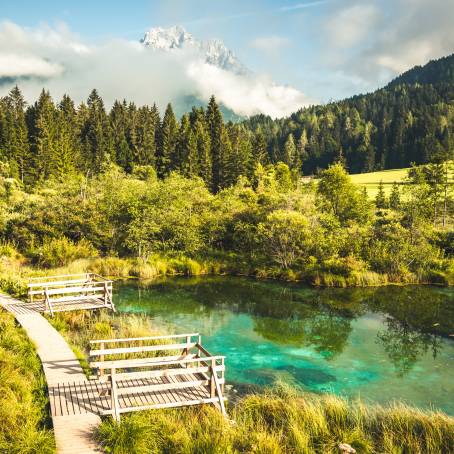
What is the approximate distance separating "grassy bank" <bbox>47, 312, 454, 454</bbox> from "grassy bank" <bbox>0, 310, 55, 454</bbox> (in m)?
1.19

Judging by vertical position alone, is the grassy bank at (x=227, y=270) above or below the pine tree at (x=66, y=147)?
below

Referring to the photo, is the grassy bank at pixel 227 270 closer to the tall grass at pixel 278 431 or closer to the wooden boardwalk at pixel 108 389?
the wooden boardwalk at pixel 108 389

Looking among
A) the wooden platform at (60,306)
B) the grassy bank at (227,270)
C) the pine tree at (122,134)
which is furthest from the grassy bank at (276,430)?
the pine tree at (122,134)

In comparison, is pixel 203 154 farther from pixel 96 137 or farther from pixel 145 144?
pixel 96 137

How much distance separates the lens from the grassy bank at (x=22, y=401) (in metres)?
7.26

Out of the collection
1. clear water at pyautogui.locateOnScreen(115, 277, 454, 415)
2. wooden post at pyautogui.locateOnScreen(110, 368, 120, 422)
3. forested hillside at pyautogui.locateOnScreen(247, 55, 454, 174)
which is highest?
forested hillside at pyautogui.locateOnScreen(247, 55, 454, 174)

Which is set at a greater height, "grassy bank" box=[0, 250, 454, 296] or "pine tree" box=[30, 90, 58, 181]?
"pine tree" box=[30, 90, 58, 181]

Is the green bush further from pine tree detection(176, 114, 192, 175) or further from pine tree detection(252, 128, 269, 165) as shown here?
pine tree detection(252, 128, 269, 165)

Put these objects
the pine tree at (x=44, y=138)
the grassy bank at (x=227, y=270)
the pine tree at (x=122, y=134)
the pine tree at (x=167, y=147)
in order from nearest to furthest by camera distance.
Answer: the grassy bank at (x=227, y=270)
the pine tree at (x=44, y=138)
the pine tree at (x=167, y=147)
the pine tree at (x=122, y=134)

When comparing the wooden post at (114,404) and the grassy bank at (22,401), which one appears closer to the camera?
the grassy bank at (22,401)

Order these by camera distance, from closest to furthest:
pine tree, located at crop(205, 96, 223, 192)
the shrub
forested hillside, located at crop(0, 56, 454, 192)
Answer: the shrub
forested hillside, located at crop(0, 56, 454, 192)
pine tree, located at crop(205, 96, 223, 192)

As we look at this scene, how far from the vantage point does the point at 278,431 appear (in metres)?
8.88

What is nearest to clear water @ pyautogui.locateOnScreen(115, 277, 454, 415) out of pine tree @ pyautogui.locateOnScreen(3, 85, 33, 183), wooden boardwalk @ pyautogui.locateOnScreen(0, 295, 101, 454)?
wooden boardwalk @ pyautogui.locateOnScreen(0, 295, 101, 454)

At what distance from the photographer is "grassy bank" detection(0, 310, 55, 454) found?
7262mm
